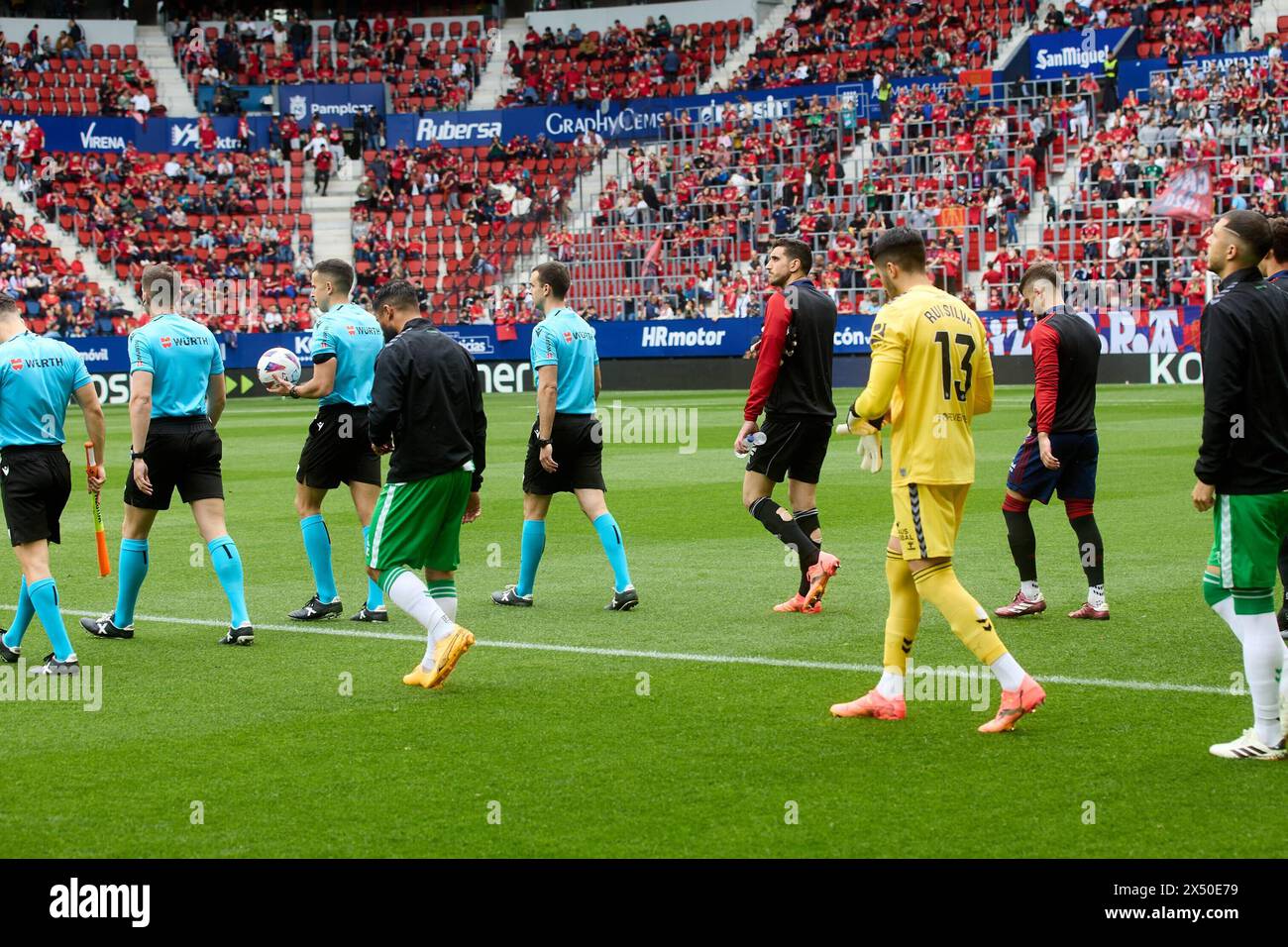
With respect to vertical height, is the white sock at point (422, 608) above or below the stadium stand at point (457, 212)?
below

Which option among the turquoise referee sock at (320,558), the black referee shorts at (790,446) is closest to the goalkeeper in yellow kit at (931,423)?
the black referee shorts at (790,446)

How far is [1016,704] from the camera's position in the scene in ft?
22.7

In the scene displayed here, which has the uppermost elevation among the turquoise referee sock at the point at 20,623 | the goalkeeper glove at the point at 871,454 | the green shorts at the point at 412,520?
the goalkeeper glove at the point at 871,454

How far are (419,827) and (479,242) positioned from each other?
41795 millimetres

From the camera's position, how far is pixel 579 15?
53562mm

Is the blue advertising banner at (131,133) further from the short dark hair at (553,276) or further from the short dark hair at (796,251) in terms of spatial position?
the short dark hair at (796,251)

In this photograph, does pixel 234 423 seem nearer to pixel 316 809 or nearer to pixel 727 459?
pixel 727 459

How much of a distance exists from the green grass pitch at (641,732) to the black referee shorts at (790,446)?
0.97 meters

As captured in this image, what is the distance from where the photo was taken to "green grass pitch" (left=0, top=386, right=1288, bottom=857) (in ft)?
18.4

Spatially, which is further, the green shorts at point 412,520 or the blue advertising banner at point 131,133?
the blue advertising banner at point 131,133

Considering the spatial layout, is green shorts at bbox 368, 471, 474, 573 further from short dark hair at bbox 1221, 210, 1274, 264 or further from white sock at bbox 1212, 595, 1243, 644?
short dark hair at bbox 1221, 210, 1274, 264

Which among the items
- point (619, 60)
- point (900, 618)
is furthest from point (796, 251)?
point (619, 60)

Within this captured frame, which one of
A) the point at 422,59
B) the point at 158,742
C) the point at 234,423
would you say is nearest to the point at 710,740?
the point at 158,742

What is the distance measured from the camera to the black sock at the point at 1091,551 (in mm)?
9914
